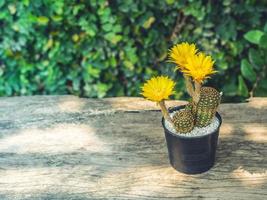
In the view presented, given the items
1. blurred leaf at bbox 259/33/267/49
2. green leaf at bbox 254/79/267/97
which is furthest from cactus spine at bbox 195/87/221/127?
green leaf at bbox 254/79/267/97

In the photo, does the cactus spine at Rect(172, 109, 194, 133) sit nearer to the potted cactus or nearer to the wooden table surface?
the potted cactus

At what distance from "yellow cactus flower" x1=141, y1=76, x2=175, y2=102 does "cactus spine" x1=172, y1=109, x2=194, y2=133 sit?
0.08m

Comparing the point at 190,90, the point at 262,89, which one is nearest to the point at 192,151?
the point at 190,90

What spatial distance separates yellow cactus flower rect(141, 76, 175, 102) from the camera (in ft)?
4.17

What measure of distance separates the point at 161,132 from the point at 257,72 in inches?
39.8

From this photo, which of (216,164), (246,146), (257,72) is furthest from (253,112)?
(257,72)

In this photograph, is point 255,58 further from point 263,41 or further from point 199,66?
point 199,66

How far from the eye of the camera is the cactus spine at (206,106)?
4.33 ft

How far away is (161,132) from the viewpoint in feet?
5.27


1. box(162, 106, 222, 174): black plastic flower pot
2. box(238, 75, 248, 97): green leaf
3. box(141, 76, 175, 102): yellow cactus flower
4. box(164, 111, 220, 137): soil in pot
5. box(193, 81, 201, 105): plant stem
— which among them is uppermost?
box(141, 76, 175, 102): yellow cactus flower

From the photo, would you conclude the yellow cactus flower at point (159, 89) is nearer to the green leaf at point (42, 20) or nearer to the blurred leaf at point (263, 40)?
the blurred leaf at point (263, 40)

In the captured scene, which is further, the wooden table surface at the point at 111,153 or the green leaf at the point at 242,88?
the green leaf at the point at 242,88

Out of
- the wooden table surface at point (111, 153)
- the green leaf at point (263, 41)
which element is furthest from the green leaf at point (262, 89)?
the wooden table surface at point (111, 153)

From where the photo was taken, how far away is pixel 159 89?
4.18ft
